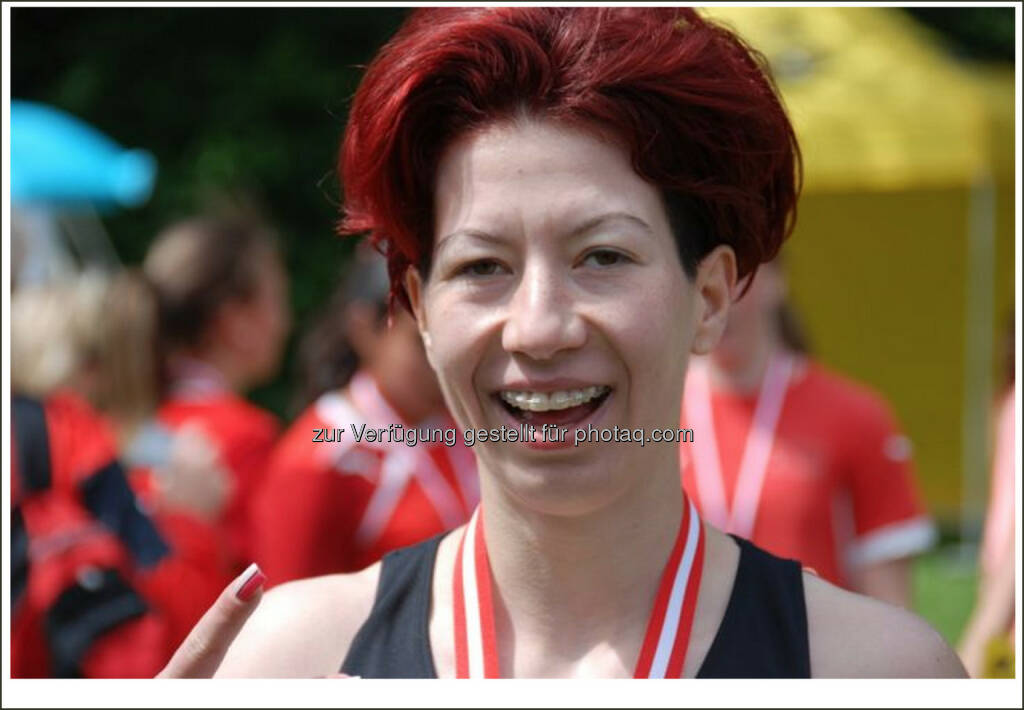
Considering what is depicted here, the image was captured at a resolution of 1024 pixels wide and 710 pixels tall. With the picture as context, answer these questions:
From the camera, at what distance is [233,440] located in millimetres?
4262

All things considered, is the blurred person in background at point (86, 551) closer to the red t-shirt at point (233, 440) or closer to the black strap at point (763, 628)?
the red t-shirt at point (233, 440)

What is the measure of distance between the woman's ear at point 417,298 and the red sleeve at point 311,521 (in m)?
1.60

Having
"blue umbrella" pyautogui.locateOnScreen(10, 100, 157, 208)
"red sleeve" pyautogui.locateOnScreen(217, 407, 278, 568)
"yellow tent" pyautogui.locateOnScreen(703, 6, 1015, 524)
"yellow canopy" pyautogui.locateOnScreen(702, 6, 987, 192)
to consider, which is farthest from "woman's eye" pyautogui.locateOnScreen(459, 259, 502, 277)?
"yellow tent" pyautogui.locateOnScreen(703, 6, 1015, 524)

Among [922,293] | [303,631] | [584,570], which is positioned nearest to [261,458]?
[303,631]

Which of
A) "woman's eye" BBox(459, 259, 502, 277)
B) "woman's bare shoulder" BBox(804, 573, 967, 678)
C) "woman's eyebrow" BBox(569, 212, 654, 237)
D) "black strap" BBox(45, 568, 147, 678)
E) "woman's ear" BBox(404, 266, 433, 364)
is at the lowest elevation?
"black strap" BBox(45, 568, 147, 678)

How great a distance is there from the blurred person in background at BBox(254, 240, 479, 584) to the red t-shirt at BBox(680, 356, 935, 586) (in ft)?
1.95

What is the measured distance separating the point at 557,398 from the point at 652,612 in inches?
12.0

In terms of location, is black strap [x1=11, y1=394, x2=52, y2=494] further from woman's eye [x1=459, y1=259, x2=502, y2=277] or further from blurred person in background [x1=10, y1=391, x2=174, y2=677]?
woman's eye [x1=459, y1=259, x2=502, y2=277]

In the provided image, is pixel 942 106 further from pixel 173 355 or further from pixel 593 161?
pixel 593 161

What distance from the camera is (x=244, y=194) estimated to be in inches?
399

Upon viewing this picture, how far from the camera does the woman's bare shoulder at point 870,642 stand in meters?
1.86

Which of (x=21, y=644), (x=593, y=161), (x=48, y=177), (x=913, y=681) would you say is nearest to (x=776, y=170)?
(x=593, y=161)

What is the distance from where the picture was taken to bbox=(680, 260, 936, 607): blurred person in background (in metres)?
3.64

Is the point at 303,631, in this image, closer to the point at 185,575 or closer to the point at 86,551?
the point at 86,551
